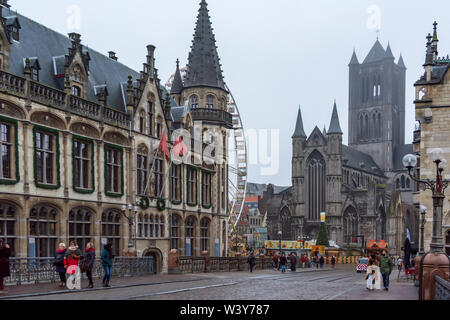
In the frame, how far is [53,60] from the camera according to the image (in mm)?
34688

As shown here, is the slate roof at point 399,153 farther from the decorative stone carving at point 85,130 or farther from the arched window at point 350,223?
the decorative stone carving at point 85,130

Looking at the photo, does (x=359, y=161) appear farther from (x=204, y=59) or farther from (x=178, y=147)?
(x=178, y=147)

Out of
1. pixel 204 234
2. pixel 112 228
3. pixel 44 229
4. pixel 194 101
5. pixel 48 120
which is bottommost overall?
pixel 204 234

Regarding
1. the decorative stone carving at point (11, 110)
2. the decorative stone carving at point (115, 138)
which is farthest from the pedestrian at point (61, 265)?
the decorative stone carving at point (115, 138)

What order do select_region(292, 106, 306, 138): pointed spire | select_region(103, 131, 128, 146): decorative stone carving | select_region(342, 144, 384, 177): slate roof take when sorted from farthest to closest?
select_region(342, 144, 384, 177): slate roof < select_region(292, 106, 306, 138): pointed spire < select_region(103, 131, 128, 146): decorative stone carving

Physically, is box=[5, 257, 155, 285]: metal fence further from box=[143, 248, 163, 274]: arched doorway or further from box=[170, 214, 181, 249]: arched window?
box=[170, 214, 181, 249]: arched window

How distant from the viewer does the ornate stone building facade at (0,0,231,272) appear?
1125 inches

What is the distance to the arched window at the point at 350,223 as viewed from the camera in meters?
111

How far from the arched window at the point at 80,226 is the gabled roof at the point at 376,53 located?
388ft

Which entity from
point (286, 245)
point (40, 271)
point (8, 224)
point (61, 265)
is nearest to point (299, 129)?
point (286, 245)

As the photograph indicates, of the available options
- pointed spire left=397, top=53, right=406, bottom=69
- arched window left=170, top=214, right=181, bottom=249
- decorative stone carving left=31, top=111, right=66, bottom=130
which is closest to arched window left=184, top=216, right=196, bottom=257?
arched window left=170, top=214, right=181, bottom=249

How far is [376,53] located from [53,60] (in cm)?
12000

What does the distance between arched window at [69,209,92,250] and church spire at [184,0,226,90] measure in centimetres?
2168

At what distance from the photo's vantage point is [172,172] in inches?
1705
